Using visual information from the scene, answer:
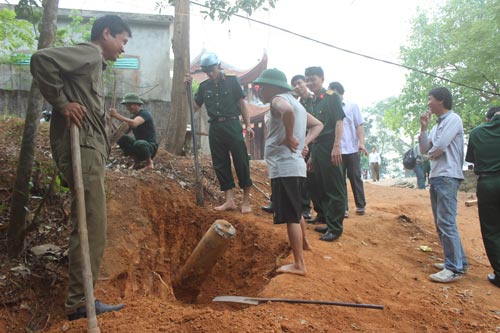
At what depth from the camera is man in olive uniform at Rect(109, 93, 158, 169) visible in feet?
19.1

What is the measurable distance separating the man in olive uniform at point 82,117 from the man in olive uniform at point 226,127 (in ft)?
7.60

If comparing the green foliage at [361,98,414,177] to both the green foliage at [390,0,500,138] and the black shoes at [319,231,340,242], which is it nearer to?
the green foliage at [390,0,500,138]

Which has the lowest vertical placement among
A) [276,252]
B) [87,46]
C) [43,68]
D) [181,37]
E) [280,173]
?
[276,252]

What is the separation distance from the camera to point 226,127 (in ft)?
16.9

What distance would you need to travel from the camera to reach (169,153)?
716cm

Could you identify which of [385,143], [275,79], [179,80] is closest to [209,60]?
[275,79]

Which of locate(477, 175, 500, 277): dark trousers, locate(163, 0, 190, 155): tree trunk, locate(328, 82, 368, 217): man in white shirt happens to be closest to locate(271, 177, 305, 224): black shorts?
locate(477, 175, 500, 277): dark trousers

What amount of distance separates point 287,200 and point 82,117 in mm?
1834

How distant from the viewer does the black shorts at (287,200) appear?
11.4 ft

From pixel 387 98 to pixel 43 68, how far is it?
44958 mm

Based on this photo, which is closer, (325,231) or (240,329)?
(240,329)

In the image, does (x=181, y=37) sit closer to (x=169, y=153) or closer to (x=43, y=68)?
(x=169, y=153)

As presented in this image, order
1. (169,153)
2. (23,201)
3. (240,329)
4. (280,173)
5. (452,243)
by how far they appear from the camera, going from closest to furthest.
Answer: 1. (240,329)
2. (23,201)
3. (280,173)
4. (452,243)
5. (169,153)

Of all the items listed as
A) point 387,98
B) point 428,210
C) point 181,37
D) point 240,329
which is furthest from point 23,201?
point 387,98
